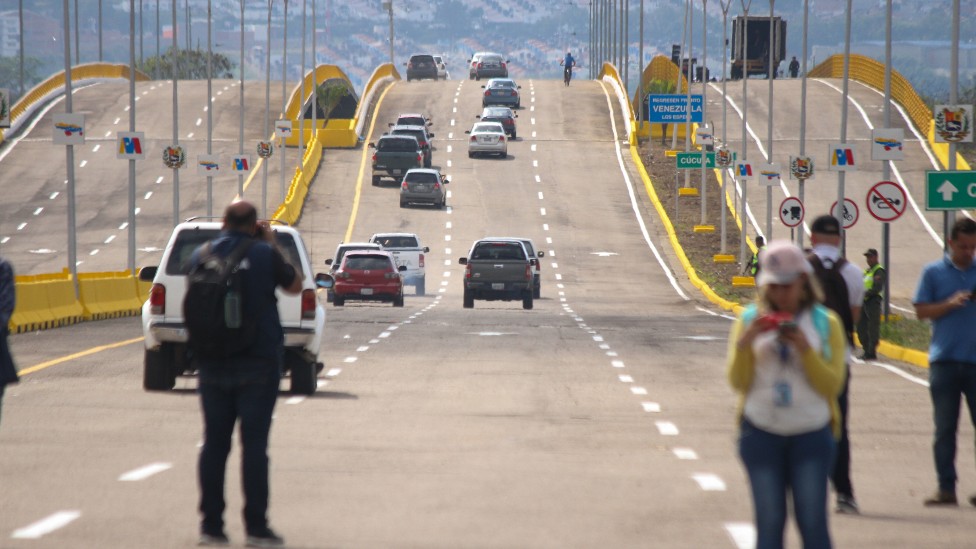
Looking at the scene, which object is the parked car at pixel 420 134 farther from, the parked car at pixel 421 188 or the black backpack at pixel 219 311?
the black backpack at pixel 219 311

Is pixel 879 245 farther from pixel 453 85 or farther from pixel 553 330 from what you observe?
pixel 453 85

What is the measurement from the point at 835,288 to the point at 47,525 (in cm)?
493

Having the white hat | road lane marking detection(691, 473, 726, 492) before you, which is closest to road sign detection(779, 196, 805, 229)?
road lane marking detection(691, 473, 726, 492)

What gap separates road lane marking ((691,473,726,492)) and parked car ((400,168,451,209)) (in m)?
54.5

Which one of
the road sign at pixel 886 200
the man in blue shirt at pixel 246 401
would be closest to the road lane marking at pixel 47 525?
the man in blue shirt at pixel 246 401

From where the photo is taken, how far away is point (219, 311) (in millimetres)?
8734

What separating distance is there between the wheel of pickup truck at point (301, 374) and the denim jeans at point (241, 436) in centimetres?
884

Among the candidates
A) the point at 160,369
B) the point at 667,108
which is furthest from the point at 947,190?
the point at 667,108

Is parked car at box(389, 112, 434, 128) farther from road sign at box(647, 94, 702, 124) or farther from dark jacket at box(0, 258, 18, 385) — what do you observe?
dark jacket at box(0, 258, 18, 385)

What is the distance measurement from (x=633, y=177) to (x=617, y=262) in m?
20.3

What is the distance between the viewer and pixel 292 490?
36.6 ft

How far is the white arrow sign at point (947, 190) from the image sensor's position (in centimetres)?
2616

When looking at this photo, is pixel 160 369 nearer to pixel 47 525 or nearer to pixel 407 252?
pixel 47 525

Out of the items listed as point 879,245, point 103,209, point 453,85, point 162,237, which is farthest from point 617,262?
point 453,85
